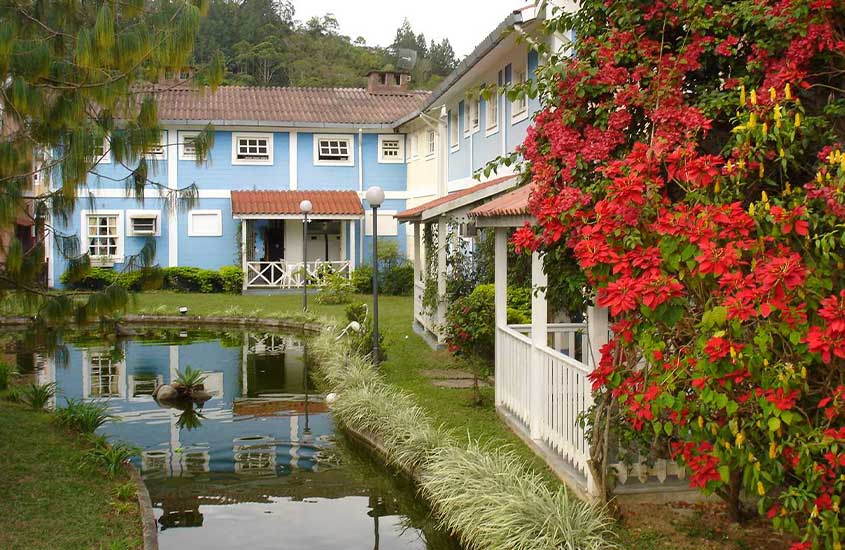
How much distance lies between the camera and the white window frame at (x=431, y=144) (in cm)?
2595

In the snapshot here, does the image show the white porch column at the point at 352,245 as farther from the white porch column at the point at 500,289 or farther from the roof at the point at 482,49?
the white porch column at the point at 500,289

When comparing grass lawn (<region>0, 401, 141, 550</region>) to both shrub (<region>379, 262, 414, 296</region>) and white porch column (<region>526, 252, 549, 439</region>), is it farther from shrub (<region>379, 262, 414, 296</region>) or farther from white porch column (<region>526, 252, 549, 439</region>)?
shrub (<region>379, 262, 414, 296</region>)

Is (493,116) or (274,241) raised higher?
(493,116)

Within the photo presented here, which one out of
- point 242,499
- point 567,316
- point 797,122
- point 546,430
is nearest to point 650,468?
point 546,430

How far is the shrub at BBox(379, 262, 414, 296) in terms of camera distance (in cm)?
2800

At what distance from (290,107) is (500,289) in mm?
21898

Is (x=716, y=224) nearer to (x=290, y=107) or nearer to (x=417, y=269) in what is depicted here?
(x=417, y=269)

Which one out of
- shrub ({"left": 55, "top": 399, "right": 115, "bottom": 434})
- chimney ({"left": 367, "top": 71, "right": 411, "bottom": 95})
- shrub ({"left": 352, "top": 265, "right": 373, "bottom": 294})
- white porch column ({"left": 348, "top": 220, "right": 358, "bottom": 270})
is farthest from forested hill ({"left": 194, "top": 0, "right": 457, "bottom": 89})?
shrub ({"left": 55, "top": 399, "right": 115, "bottom": 434})

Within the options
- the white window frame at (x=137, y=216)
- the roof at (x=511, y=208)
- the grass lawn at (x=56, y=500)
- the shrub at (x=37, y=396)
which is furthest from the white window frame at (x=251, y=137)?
the roof at (x=511, y=208)

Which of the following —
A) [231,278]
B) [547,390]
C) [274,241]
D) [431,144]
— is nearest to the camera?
[547,390]

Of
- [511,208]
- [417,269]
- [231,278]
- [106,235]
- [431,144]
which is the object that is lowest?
[231,278]

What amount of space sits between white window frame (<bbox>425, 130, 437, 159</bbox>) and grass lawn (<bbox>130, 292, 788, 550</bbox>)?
472 cm

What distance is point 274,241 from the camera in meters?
30.9

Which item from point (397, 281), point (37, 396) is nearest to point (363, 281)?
point (397, 281)
